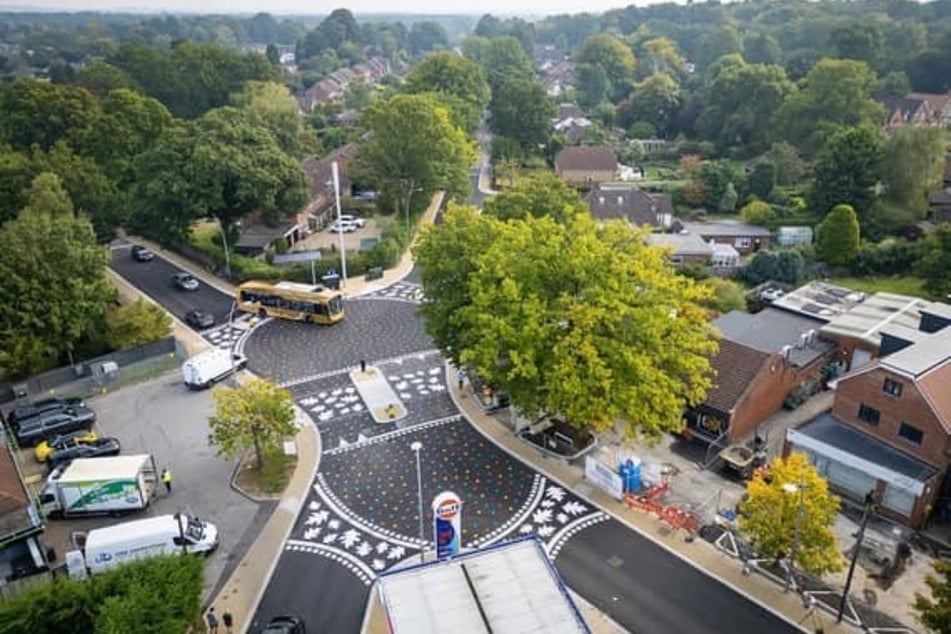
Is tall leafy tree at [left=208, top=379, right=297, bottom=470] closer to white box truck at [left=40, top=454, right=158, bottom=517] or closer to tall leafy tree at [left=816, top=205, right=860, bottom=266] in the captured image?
white box truck at [left=40, top=454, right=158, bottom=517]

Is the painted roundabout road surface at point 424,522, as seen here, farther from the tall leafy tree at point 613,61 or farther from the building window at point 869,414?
the tall leafy tree at point 613,61

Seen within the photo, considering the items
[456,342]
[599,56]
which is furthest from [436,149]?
[599,56]

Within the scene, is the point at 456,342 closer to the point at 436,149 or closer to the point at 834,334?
the point at 834,334

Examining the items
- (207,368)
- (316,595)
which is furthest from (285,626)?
(207,368)

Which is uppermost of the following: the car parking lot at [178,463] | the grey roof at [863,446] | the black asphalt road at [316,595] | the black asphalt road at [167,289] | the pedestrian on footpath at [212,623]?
the grey roof at [863,446]

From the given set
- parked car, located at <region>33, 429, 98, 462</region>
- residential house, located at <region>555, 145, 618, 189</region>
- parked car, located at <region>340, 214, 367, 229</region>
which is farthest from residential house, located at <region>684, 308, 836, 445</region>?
residential house, located at <region>555, 145, 618, 189</region>

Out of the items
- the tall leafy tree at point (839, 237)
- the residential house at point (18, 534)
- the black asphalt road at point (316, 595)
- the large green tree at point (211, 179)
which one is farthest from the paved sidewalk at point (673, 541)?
the tall leafy tree at point (839, 237)
